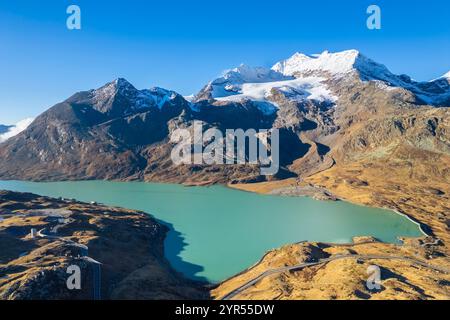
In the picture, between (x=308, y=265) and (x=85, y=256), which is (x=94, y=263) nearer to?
(x=85, y=256)

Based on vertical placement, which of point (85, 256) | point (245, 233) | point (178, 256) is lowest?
point (178, 256)

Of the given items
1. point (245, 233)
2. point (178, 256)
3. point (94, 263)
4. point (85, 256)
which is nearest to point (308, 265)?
point (178, 256)

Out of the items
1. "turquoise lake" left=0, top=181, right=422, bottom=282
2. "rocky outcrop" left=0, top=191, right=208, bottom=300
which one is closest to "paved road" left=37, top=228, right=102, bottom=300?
"rocky outcrop" left=0, top=191, right=208, bottom=300

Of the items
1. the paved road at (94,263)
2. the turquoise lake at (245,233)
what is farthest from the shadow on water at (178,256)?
the paved road at (94,263)

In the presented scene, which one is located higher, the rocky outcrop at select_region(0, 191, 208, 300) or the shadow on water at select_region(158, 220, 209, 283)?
the rocky outcrop at select_region(0, 191, 208, 300)

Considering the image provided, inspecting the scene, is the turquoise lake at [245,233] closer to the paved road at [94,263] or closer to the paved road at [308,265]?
the paved road at [308,265]

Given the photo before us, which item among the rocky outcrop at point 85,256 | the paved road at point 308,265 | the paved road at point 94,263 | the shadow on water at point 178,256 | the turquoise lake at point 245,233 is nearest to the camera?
the rocky outcrop at point 85,256

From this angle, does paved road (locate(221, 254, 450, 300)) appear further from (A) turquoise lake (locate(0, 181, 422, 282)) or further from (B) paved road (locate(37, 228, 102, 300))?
(B) paved road (locate(37, 228, 102, 300))

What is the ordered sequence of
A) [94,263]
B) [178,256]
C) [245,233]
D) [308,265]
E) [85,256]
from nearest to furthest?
[94,263] → [308,265] → [85,256] → [178,256] → [245,233]

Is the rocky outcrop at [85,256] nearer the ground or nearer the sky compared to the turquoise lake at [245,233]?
nearer the sky

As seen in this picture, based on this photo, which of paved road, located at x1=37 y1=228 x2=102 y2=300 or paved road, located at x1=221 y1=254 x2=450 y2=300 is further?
paved road, located at x1=221 y1=254 x2=450 y2=300
